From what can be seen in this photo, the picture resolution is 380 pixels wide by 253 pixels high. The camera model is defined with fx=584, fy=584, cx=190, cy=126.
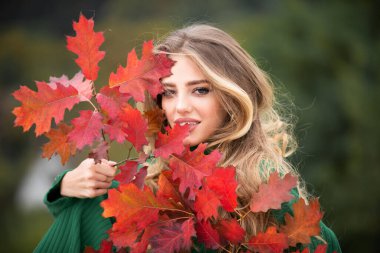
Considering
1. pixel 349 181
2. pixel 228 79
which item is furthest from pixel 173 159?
pixel 349 181

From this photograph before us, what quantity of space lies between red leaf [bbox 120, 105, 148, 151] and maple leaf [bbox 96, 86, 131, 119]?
20mm

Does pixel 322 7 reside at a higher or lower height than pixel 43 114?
lower

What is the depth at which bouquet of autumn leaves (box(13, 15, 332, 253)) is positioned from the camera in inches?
68.6

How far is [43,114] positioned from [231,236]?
0.70 meters

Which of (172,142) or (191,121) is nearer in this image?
(172,142)

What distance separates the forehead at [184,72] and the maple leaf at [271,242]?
74 centimetres

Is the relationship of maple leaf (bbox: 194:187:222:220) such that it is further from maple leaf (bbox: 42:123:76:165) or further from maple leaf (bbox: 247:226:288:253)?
maple leaf (bbox: 42:123:76:165)

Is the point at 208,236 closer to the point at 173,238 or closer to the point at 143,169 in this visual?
the point at 173,238

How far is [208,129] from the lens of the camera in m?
2.40

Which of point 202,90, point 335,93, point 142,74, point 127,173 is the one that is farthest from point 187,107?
point 335,93

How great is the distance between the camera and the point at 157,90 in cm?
185

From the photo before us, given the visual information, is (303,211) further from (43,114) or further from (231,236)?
(43,114)

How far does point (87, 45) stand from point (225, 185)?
61cm

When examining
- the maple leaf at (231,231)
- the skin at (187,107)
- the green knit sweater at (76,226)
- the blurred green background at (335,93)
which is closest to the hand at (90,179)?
the skin at (187,107)
